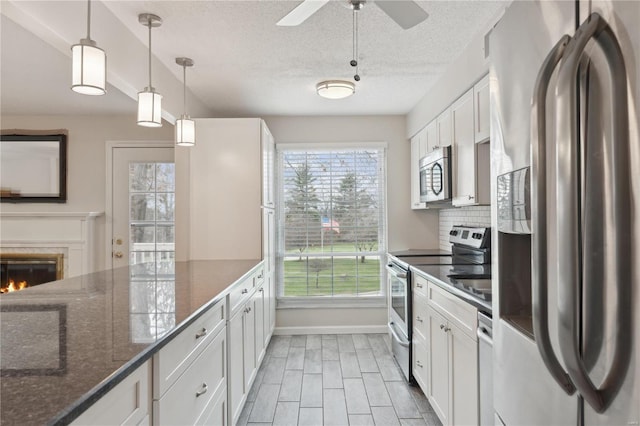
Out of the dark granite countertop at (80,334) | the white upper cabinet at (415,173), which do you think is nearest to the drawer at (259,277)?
the dark granite countertop at (80,334)

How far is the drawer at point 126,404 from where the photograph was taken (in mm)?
819

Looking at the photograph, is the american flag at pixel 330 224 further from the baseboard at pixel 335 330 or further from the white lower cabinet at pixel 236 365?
the white lower cabinet at pixel 236 365

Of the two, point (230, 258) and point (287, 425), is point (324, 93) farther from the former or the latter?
point (287, 425)

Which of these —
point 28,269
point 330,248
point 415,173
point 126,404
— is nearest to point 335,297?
point 330,248

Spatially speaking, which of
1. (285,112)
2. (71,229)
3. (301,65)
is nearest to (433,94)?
(301,65)

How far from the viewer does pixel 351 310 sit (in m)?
4.34

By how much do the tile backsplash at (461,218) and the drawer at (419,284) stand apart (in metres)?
0.79

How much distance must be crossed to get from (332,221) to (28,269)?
3.35 metres

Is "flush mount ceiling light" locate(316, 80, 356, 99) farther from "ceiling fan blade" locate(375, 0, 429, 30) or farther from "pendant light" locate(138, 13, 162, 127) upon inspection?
"pendant light" locate(138, 13, 162, 127)

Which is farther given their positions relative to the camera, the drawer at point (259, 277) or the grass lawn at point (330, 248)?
the grass lawn at point (330, 248)

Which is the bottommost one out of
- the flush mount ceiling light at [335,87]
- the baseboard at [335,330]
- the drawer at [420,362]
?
the baseboard at [335,330]

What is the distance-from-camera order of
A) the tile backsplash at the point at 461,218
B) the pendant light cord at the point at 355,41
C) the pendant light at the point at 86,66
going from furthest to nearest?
the tile backsplash at the point at 461,218 → the pendant light cord at the point at 355,41 → the pendant light at the point at 86,66

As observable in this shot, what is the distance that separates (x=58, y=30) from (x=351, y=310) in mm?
3564

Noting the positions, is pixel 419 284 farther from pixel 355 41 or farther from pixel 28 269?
pixel 28 269
